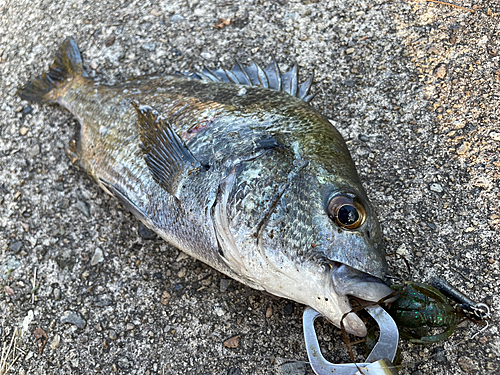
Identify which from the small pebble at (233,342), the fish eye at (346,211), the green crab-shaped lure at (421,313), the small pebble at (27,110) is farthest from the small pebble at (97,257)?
the green crab-shaped lure at (421,313)

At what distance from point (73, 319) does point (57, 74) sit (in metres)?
2.15

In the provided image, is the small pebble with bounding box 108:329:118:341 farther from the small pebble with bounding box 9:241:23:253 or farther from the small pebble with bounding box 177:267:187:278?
the small pebble with bounding box 9:241:23:253

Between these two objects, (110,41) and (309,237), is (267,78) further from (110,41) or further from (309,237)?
(110,41)

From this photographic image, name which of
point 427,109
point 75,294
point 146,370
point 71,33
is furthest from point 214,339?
point 71,33

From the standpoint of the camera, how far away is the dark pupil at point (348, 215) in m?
1.68

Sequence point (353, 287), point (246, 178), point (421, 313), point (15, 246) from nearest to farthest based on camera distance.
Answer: point (353, 287)
point (421, 313)
point (246, 178)
point (15, 246)

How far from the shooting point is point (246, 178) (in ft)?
6.16

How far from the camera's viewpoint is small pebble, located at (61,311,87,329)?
2512 millimetres

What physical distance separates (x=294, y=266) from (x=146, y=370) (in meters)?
1.29

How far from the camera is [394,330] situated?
1.70 metres

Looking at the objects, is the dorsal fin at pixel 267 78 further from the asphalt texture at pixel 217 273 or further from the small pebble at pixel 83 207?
the small pebble at pixel 83 207

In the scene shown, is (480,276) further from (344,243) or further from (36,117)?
(36,117)

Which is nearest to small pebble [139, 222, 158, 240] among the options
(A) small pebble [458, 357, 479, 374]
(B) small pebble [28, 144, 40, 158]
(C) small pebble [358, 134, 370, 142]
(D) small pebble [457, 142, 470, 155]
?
(B) small pebble [28, 144, 40, 158]

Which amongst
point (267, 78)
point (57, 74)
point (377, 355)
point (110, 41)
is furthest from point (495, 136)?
point (57, 74)
